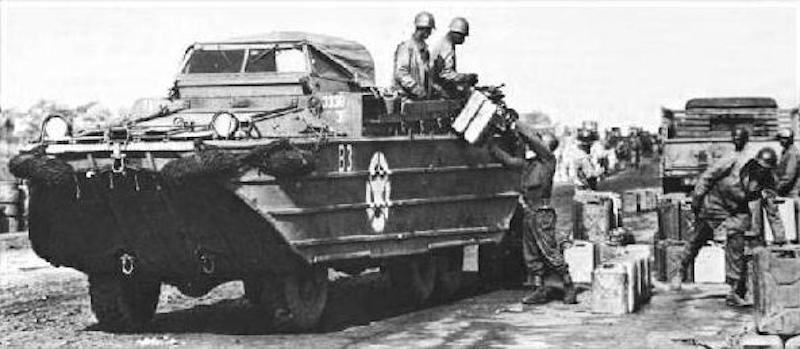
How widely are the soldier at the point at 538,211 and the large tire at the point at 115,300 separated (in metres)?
3.36

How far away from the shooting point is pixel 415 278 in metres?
12.5

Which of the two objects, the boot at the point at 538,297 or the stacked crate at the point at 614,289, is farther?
the boot at the point at 538,297

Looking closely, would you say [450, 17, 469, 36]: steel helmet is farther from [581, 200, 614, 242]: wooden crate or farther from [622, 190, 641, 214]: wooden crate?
[622, 190, 641, 214]: wooden crate

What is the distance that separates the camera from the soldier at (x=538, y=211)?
12.1m

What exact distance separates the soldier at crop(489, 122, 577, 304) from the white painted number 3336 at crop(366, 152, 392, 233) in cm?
175

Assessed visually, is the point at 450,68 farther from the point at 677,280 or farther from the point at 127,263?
the point at 127,263

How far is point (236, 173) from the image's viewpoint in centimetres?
962

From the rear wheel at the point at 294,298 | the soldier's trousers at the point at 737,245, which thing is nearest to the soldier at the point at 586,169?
the soldier's trousers at the point at 737,245

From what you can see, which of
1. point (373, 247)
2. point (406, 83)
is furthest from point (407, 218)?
point (406, 83)

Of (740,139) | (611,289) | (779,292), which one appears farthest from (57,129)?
(740,139)

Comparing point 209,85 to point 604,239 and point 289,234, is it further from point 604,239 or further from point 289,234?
point 604,239

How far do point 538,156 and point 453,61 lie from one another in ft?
3.81

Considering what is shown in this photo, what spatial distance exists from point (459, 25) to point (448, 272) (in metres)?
2.44

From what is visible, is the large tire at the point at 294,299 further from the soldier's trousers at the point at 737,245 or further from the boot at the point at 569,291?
the soldier's trousers at the point at 737,245
